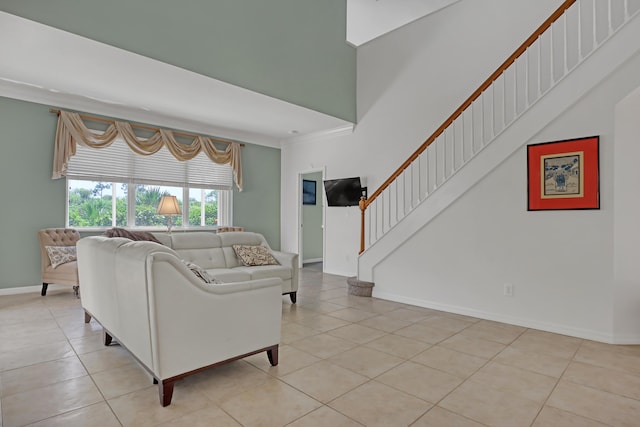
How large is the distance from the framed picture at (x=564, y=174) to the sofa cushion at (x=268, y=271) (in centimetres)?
285

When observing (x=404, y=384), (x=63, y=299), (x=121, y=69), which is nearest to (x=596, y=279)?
(x=404, y=384)

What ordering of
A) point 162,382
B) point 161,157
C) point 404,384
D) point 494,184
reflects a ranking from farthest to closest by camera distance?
point 161,157 < point 494,184 < point 404,384 < point 162,382

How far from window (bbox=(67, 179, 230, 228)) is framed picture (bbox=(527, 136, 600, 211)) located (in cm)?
547

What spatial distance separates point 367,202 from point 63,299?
431cm

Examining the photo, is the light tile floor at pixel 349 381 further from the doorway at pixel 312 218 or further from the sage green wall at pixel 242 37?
the doorway at pixel 312 218

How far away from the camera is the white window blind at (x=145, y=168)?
213 inches

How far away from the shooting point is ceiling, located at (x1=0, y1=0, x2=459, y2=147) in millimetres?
3666

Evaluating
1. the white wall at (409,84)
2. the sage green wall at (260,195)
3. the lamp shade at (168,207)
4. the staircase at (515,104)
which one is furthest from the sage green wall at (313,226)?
the lamp shade at (168,207)

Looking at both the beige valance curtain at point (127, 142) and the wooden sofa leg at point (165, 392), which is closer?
the wooden sofa leg at point (165, 392)

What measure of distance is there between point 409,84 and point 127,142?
459cm

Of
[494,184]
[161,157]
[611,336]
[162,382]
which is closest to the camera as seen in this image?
[162,382]

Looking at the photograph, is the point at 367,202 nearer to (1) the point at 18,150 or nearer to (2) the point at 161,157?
(2) the point at 161,157

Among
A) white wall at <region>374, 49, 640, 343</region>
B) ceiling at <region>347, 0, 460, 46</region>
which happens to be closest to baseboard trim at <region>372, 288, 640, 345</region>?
white wall at <region>374, 49, 640, 343</region>

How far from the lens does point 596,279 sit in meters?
3.29
